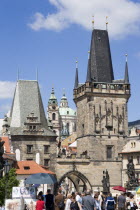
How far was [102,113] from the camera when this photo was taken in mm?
72812

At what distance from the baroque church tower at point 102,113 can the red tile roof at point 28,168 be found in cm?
1019

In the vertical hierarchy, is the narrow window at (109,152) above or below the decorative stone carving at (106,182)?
above

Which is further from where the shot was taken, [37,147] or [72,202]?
[37,147]

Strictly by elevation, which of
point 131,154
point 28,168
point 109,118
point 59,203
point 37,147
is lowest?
point 59,203

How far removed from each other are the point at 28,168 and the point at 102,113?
50.0 ft

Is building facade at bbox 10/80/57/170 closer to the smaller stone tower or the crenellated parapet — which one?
the crenellated parapet

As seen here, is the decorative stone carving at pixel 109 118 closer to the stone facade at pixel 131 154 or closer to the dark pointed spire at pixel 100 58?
the stone facade at pixel 131 154

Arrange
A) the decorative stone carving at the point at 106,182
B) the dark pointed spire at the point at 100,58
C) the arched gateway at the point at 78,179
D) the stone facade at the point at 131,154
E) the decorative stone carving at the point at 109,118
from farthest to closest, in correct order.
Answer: the dark pointed spire at the point at 100,58
the decorative stone carving at the point at 109,118
the arched gateway at the point at 78,179
the stone facade at the point at 131,154
the decorative stone carving at the point at 106,182

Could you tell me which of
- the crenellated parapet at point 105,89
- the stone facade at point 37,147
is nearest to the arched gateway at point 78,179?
the stone facade at point 37,147

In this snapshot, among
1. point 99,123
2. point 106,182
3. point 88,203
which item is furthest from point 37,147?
point 88,203

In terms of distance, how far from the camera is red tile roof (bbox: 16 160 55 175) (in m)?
61.7

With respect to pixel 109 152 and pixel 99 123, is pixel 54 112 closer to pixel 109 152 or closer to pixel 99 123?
pixel 99 123

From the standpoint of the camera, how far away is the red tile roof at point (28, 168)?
202ft

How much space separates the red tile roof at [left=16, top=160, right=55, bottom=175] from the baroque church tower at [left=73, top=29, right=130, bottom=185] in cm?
1019
